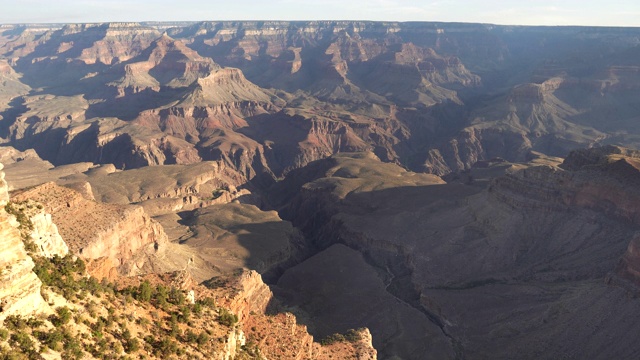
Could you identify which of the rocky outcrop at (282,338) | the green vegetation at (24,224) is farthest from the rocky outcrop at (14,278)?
the rocky outcrop at (282,338)

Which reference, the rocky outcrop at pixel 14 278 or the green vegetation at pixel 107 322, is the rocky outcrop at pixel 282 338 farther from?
the rocky outcrop at pixel 14 278

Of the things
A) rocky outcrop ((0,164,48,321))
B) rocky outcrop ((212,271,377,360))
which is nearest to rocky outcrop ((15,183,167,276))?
rocky outcrop ((212,271,377,360))

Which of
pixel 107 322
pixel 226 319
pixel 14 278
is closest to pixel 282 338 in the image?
pixel 226 319

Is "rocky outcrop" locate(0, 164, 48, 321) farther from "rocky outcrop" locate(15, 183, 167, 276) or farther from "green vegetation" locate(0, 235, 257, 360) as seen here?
"rocky outcrop" locate(15, 183, 167, 276)

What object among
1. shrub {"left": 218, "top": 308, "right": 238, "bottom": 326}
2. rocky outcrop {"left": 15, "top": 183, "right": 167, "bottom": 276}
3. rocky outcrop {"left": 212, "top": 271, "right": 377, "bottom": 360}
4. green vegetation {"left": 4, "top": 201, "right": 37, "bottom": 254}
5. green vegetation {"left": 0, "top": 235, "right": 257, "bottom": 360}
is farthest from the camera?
rocky outcrop {"left": 15, "top": 183, "right": 167, "bottom": 276}

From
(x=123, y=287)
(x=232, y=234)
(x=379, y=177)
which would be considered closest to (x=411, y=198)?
(x=379, y=177)

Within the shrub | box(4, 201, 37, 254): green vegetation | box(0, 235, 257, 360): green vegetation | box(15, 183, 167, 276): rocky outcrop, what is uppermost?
box(4, 201, 37, 254): green vegetation

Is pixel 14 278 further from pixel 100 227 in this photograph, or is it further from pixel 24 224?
pixel 100 227

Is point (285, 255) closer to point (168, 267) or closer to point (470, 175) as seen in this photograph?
point (168, 267)
